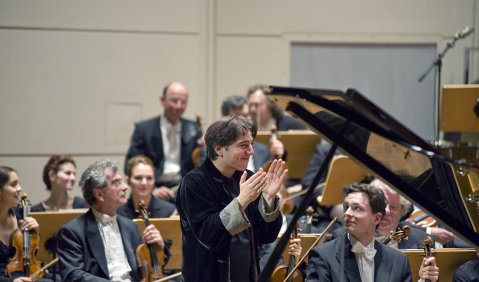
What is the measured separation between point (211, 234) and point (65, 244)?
1286 millimetres

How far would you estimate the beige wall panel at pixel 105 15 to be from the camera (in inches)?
259

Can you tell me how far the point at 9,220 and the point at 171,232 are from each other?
0.85 metres

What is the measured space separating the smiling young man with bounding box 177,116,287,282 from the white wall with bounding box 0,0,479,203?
355 cm

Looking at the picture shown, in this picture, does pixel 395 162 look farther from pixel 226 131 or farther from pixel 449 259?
pixel 449 259

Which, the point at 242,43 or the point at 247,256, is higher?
the point at 242,43

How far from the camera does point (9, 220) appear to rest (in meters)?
4.44

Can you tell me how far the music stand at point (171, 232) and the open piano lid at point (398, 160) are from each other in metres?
1.79

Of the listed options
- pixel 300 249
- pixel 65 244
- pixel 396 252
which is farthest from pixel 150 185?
pixel 396 252

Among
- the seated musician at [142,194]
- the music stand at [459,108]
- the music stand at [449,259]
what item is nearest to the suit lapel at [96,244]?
the seated musician at [142,194]

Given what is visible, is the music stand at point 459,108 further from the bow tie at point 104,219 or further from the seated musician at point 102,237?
the bow tie at point 104,219

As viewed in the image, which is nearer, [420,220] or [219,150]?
[219,150]

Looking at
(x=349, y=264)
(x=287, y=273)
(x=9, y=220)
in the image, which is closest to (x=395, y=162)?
(x=349, y=264)

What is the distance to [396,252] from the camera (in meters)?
3.63

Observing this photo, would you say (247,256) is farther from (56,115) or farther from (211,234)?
(56,115)
